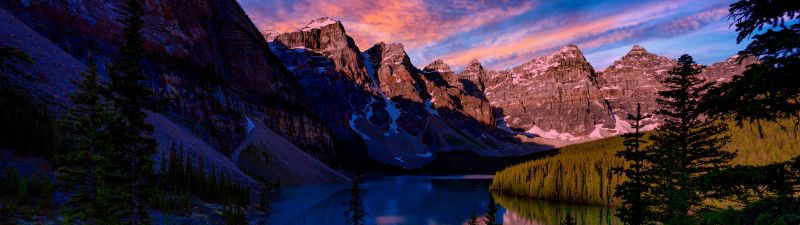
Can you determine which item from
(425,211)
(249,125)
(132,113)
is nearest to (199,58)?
(249,125)

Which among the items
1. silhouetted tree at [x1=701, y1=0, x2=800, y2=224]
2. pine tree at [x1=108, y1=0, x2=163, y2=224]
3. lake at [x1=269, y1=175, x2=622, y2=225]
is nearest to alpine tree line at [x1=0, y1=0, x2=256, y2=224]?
pine tree at [x1=108, y1=0, x2=163, y2=224]

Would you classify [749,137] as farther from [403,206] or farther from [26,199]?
[26,199]

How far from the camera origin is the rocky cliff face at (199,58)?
77250 mm

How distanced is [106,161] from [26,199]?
421 inches

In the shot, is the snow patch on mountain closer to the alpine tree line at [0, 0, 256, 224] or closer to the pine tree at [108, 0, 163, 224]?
the alpine tree line at [0, 0, 256, 224]

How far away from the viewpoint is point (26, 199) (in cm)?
2372

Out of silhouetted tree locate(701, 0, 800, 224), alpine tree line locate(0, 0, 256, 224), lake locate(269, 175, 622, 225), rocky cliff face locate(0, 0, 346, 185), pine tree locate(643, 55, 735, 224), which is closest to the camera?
silhouetted tree locate(701, 0, 800, 224)

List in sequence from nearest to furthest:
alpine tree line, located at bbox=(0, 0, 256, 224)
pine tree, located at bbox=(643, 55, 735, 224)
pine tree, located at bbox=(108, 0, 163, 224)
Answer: pine tree, located at bbox=(108, 0, 163, 224)
alpine tree line, located at bbox=(0, 0, 256, 224)
pine tree, located at bbox=(643, 55, 735, 224)

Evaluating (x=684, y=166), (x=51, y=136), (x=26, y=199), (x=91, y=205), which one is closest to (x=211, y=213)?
(x=51, y=136)

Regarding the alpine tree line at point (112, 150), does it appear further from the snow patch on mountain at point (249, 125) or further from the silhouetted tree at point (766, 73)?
the snow patch on mountain at point (249, 125)

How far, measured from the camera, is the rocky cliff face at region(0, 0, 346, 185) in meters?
77.2

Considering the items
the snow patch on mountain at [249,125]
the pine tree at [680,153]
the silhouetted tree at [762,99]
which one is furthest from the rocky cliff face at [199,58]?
the silhouetted tree at [762,99]

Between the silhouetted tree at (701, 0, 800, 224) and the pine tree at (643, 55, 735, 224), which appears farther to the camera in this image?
the pine tree at (643, 55, 735, 224)

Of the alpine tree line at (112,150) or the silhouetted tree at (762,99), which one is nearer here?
the silhouetted tree at (762,99)
